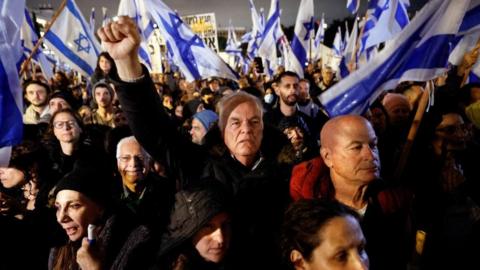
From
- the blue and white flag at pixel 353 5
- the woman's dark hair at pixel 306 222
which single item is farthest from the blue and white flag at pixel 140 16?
the woman's dark hair at pixel 306 222

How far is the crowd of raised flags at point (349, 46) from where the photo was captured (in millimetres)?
2412

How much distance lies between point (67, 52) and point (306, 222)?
18.5ft

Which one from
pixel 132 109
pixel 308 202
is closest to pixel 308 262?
pixel 308 202

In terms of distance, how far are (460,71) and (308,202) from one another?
100 inches

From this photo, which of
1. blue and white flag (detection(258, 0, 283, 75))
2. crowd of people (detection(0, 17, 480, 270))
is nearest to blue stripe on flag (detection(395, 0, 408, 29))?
crowd of people (detection(0, 17, 480, 270))

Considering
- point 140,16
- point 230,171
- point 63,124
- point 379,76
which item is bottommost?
point 230,171

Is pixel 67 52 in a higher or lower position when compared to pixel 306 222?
higher

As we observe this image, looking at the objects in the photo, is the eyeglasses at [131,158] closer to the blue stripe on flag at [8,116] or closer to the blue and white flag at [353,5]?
the blue stripe on flag at [8,116]

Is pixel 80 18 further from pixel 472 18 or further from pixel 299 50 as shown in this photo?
pixel 472 18

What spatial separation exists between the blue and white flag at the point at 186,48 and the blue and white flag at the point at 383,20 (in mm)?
1840

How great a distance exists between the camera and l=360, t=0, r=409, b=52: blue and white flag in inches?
186

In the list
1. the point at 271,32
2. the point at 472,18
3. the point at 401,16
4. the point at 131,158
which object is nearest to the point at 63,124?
the point at 131,158

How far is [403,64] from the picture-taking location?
290 centimetres

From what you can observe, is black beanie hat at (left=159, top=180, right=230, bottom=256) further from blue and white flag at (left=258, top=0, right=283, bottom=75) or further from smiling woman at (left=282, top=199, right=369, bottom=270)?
blue and white flag at (left=258, top=0, right=283, bottom=75)
